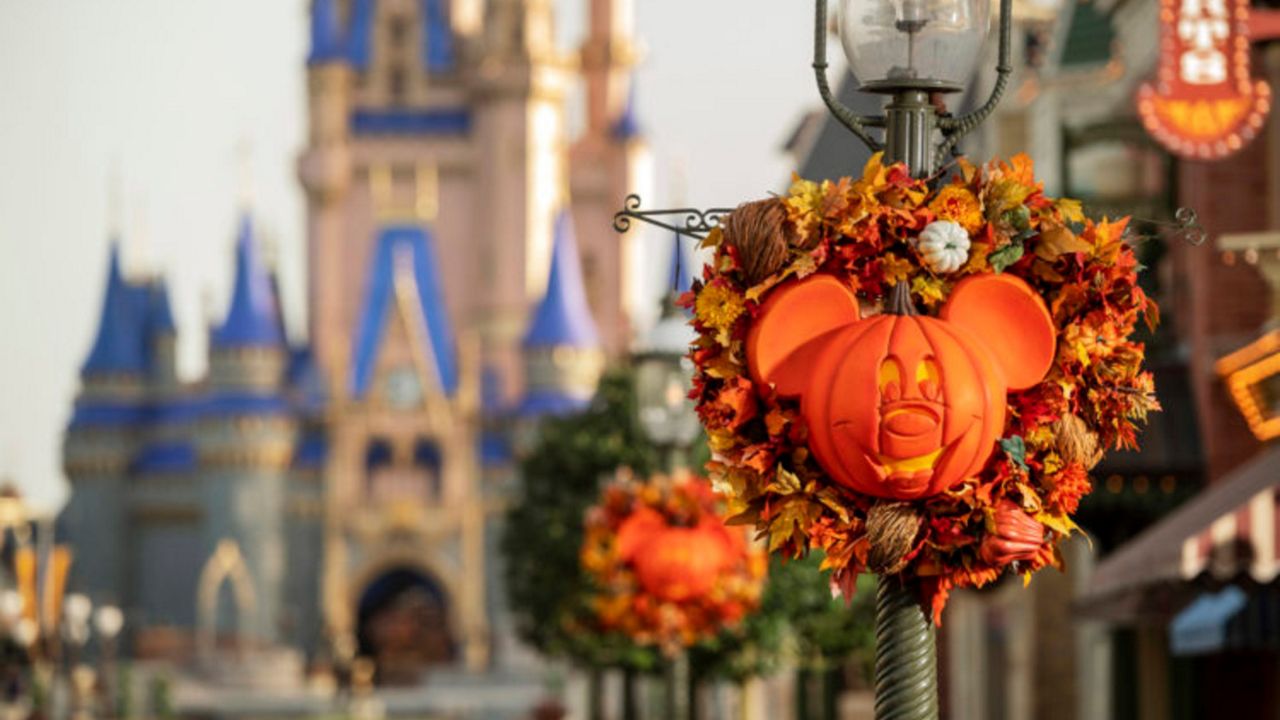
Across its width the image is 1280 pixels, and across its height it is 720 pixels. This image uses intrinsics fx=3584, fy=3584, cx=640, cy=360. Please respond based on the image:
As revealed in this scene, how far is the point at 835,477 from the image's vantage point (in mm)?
10172

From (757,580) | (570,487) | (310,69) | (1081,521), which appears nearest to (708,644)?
(1081,521)

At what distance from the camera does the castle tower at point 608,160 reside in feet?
413

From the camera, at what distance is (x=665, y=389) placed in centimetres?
2227

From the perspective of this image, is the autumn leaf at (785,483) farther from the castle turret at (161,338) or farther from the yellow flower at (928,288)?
the castle turret at (161,338)

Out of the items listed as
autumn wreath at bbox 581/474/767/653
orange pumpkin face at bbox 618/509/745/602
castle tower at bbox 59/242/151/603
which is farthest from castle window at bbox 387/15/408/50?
orange pumpkin face at bbox 618/509/745/602

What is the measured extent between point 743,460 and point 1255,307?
20.2 metres

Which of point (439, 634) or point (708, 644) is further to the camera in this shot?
point (439, 634)

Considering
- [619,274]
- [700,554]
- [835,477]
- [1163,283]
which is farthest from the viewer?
[619,274]

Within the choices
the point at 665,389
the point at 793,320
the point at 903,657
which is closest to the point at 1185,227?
the point at 793,320

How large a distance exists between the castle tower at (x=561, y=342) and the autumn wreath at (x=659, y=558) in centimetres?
9726

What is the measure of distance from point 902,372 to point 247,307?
367 feet

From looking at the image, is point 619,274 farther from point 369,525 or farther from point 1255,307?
point 1255,307

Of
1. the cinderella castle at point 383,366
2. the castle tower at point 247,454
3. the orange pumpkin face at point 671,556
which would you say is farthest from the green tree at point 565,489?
the castle tower at point 247,454

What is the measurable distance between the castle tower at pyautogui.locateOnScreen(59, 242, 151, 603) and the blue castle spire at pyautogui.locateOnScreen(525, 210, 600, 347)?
14.5m
